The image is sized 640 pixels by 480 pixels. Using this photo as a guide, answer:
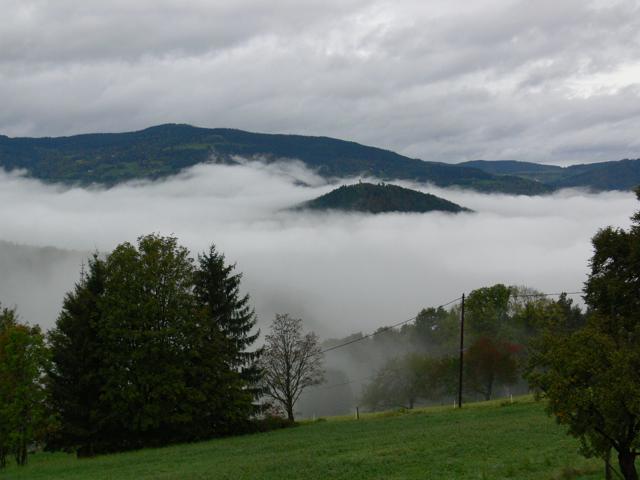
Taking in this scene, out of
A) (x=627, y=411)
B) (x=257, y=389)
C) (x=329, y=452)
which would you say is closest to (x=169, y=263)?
(x=257, y=389)

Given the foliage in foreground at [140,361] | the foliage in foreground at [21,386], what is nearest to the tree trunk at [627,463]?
the foliage in foreground at [140,361]

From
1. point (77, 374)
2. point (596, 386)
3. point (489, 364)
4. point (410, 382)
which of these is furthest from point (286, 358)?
point (596, 386)

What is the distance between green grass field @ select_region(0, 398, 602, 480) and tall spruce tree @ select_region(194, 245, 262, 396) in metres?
6.33

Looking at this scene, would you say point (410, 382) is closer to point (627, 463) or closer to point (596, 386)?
point (627, 463)

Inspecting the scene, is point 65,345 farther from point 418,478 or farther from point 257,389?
point 418,478

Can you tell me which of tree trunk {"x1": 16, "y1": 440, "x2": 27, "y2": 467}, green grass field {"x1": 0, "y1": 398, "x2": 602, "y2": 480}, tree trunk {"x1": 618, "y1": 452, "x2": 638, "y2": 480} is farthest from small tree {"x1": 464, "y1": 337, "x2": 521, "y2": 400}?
tree trunk {"x1": 618, "y1": 452, "x2": 638, "y2": 480}

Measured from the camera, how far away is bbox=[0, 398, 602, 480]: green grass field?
24.1 m

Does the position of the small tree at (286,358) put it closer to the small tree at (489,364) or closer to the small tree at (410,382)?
the small tree at (489,364)

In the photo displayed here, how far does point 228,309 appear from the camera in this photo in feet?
173

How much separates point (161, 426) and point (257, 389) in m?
8.62

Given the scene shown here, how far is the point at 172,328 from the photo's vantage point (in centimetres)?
4631

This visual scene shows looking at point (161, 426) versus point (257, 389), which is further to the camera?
point (257, 389)

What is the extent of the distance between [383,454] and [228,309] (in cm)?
2595

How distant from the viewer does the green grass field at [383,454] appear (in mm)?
24078
